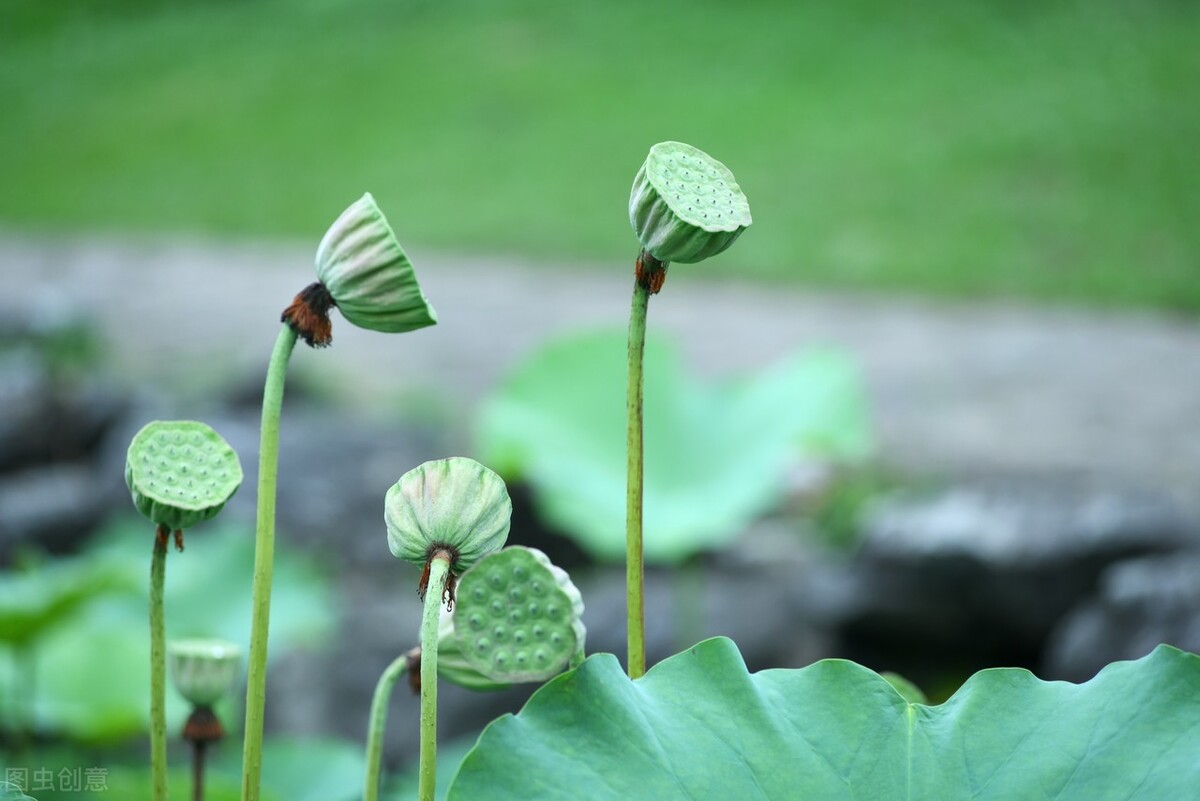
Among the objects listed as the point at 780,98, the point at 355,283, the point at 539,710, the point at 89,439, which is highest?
the point at 780,98

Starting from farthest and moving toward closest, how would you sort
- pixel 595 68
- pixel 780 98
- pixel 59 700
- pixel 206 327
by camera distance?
1. pixel 595 68
2. pixel 780 98
3. pixel 206 327
4. pixel 59 700

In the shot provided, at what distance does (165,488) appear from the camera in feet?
1.09

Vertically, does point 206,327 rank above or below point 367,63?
below

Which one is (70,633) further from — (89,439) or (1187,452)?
(1187,452)

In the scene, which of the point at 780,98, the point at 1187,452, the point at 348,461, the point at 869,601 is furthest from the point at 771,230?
the point at 869,601

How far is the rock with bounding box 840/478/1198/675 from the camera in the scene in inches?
61.7

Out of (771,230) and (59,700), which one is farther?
(771,230)

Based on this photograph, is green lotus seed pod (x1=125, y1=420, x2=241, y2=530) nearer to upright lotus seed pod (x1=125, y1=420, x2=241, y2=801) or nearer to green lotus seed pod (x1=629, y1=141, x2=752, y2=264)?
upright lotus seed pod (x1=125, y1=420, x2=241, y2=801)

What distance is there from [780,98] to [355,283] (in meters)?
5.83

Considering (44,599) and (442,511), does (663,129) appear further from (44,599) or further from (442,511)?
(442,511)

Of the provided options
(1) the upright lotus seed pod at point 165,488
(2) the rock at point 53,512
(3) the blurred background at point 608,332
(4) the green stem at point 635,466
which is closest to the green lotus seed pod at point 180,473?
(1) the upright lotus seed pod at point 165,488

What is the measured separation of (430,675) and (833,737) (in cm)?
13

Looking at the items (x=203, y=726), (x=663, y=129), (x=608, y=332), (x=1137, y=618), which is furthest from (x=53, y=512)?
(x=663, y=129)

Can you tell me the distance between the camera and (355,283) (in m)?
0.33
